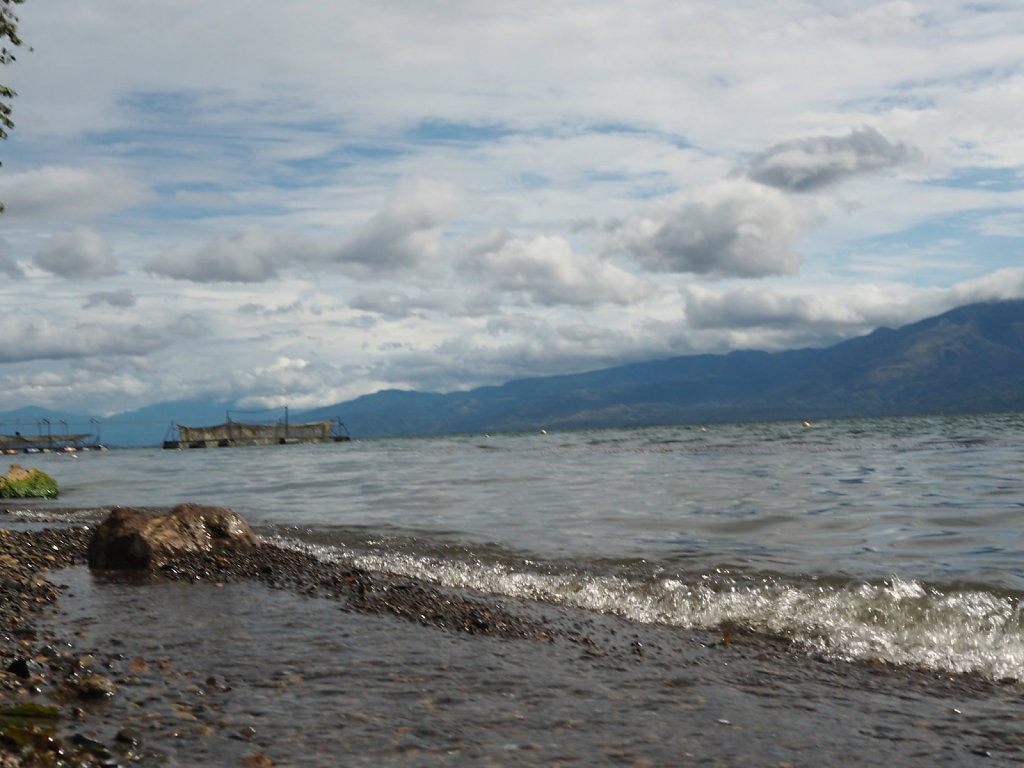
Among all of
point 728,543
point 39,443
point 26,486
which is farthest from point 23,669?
point 39,443

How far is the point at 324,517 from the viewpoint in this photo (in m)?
23.3

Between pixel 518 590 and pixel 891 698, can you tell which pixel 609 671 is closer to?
pixel 891 698

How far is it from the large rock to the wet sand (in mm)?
2209

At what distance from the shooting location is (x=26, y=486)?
3391 centimetres

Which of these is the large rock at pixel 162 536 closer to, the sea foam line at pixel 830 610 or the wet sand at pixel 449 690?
the wet sand at pixel 449 690

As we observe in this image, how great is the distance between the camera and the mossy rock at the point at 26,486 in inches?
1307

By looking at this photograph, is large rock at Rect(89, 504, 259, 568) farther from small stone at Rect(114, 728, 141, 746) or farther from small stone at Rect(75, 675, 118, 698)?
small stone at Rect(114, 728, 141, 746)

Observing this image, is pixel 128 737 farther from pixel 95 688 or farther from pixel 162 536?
pixel 162 536

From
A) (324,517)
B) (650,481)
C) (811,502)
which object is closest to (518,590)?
(324,517)

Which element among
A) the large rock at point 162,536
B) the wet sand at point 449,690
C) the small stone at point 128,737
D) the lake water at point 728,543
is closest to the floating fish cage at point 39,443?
the lake water at point 728,543

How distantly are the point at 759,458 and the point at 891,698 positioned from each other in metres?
43.6

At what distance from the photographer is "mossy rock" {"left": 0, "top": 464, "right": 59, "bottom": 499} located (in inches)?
1307

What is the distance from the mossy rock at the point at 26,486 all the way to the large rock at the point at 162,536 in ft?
75.1

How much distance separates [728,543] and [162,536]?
10849mm
